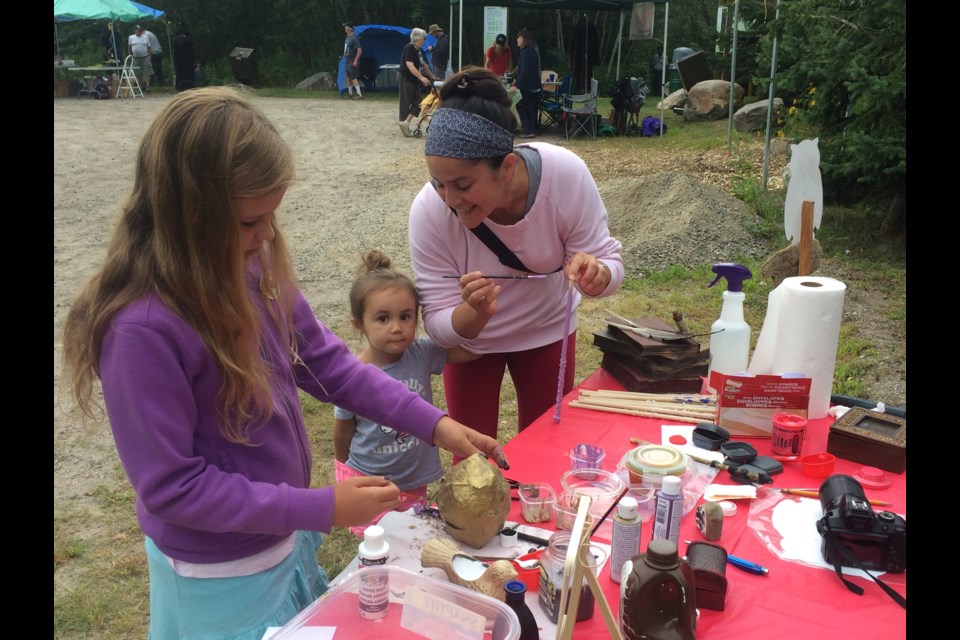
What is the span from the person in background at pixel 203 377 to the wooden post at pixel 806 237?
205 cm

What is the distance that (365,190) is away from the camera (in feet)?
32.7

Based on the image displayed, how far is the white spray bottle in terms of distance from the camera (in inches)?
101

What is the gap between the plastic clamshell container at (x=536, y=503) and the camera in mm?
1864

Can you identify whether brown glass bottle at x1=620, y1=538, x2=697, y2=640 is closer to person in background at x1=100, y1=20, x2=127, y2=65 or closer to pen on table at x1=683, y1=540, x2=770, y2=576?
pen on table at x1=683, y1=540, x2=770, y2=576

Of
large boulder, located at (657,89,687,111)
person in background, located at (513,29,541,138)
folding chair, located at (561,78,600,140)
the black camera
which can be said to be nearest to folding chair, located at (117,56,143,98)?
person in background, located at (513,29,541,138)

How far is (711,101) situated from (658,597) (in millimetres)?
15234

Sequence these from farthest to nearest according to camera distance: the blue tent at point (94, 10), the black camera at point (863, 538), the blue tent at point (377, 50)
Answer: the blue tent at point (377, 50) < the blue tent at point (94, 10) < the black camera at point (863, 538)

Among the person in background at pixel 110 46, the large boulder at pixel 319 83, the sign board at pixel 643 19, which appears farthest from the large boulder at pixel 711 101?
the person in background at pixel 110 46

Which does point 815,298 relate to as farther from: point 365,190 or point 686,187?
point 365,190

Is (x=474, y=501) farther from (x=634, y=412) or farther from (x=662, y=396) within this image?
(x=662, y=396)

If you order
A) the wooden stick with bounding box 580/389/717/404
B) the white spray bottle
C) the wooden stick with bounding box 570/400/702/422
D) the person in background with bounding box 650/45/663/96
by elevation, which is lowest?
the wooden stick with bounding box 570/400/702/422

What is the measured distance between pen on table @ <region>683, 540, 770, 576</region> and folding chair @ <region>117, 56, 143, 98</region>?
21573 mm

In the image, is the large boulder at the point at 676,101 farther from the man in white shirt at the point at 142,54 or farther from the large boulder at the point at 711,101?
the man in white shirt at the point at 142,54

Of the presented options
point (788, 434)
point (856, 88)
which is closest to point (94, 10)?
point (856, 88)
